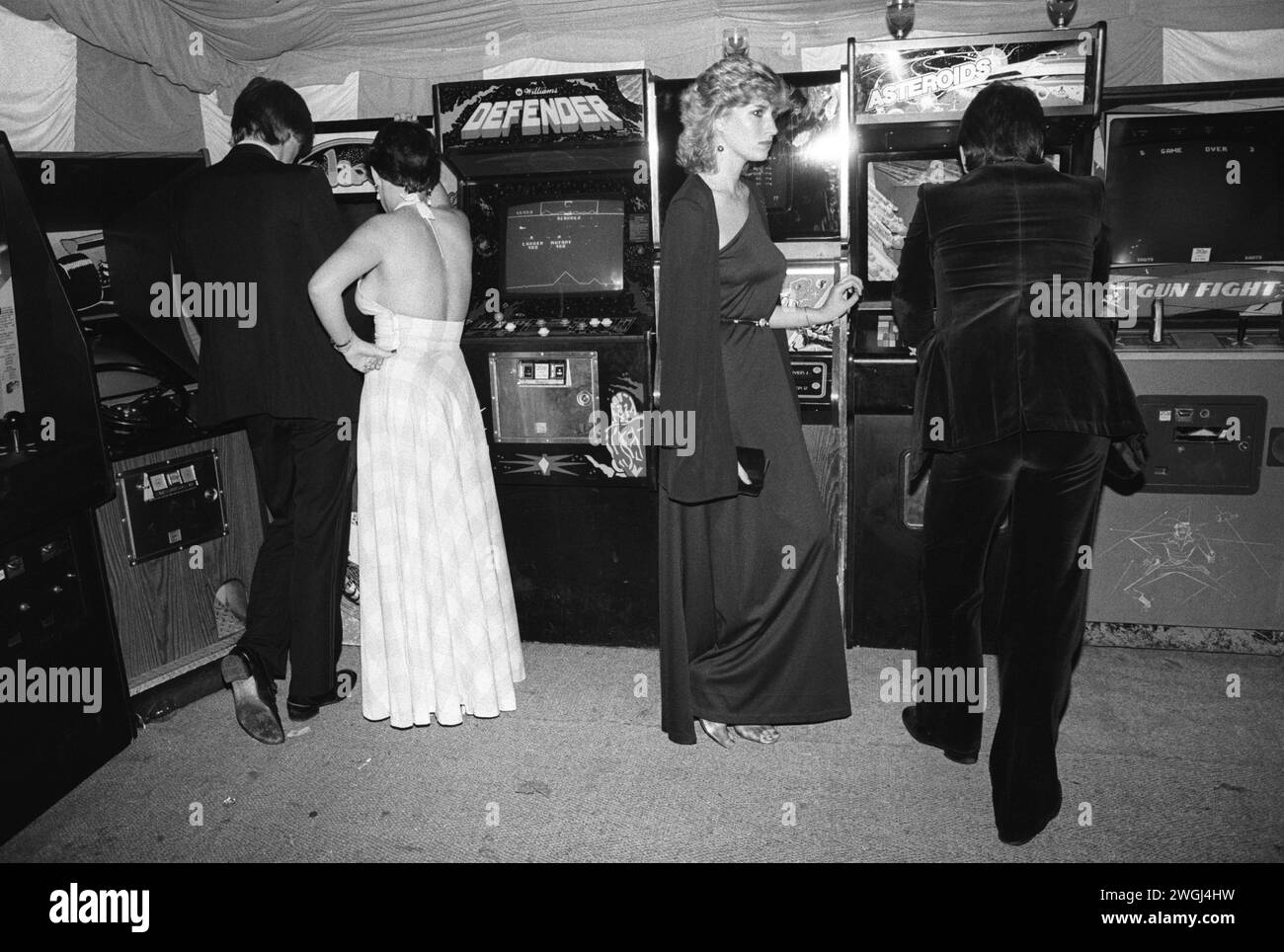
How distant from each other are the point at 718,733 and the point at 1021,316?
1.44 meters

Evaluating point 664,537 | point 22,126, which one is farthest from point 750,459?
Result: point 22,126

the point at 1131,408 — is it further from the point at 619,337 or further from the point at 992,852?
the point at 619,337

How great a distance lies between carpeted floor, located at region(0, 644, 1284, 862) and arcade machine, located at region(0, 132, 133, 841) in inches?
6.0

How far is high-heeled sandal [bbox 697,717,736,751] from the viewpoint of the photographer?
9.16 feet

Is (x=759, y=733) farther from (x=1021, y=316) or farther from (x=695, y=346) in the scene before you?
(x=1021, y=316)

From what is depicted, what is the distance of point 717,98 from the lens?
2365mm

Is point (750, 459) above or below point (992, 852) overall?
above

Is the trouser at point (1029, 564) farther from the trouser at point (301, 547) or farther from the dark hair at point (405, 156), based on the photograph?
the trouser at point (301, 547)

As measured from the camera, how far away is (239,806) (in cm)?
257

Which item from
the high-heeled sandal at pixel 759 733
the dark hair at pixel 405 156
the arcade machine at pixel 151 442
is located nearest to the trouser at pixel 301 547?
the arcade machine at pixel 151 442

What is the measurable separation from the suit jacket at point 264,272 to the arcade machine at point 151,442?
208 millimetres

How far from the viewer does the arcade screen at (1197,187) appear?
3.09m
